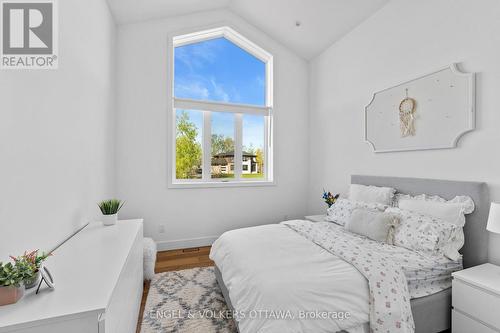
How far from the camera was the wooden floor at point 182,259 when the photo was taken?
8.98ft

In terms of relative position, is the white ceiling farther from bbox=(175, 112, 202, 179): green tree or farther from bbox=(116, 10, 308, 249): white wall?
bbox=(175, 112, 202, 179): green tree

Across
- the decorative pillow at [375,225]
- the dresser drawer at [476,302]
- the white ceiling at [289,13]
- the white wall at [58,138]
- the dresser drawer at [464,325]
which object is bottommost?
the dresser drawer at [464,325]

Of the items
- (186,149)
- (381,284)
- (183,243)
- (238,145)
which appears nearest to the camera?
(381,284)

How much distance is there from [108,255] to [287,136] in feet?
10.5

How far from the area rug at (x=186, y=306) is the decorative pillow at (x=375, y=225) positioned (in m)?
1.40

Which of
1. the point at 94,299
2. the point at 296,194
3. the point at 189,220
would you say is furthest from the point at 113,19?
the point at 296,194

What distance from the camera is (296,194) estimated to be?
4.01 metres

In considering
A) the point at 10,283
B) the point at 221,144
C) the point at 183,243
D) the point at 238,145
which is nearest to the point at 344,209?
the point at 238,145

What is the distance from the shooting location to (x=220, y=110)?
3.64 metres

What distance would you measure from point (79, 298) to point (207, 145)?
2847 mm

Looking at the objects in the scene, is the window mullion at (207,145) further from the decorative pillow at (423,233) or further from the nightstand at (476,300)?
the nightstand at (476,300)

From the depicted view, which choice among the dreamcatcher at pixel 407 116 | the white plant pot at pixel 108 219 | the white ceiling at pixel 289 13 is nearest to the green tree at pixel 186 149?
the white ceiling at pixel 289 13

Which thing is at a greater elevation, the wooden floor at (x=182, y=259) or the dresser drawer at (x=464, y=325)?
the dresser drawer at (x=464, y=325)

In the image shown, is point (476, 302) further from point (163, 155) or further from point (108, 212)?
point (163, 155)
